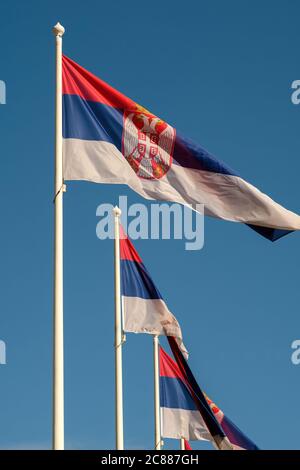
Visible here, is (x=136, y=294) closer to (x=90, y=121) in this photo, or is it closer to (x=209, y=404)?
(x=209, y=404)

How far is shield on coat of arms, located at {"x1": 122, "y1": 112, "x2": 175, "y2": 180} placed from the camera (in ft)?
60.5

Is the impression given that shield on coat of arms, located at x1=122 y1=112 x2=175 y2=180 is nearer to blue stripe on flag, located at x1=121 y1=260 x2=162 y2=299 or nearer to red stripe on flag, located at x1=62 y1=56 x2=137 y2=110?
red stripe on flag, located at x1=62 y1=56 x2=137 y2=110

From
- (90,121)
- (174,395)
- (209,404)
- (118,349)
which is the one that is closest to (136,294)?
(118,349)

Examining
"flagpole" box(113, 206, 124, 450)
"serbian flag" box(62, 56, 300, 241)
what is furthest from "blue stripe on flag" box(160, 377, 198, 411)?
"serbian flag" box(62, 56, 300, 241)

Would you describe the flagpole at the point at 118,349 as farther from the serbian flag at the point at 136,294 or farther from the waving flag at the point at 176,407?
the waving flag at the point at 176,407

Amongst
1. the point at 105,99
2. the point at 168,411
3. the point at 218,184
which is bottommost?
the point at 168,411

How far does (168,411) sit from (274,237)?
16.0 m

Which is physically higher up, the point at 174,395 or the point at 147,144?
the point at 147,144

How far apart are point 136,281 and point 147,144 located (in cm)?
717

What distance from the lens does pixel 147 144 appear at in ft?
61.5
